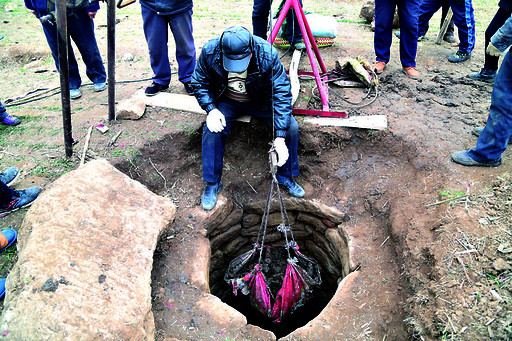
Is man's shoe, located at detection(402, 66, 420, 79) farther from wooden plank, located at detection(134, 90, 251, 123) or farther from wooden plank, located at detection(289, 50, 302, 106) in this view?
wooden plank, located at detection(134, 90, 251, 123)

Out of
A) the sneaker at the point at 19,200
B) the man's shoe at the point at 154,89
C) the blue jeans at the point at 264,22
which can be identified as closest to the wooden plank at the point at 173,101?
the man's shoe at the point at 154,89

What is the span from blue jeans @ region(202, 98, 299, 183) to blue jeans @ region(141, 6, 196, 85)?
1.15m

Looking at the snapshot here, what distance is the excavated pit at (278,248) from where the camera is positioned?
3805 millimetres

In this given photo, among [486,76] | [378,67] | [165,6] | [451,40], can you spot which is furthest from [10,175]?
[451,40]

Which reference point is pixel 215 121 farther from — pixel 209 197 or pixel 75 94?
pixel 75 94

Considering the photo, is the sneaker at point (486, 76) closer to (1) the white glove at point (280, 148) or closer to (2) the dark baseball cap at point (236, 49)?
(1) the white glove at point (280, 148)

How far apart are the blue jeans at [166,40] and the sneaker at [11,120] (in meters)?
1.72

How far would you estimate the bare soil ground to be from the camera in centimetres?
236

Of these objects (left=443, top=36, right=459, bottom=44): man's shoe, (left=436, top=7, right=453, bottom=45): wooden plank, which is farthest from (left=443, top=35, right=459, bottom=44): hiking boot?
(left=436, top=7, right=453, bottom=45): wooden plank

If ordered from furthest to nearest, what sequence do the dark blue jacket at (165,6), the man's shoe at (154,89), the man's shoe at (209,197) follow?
the man's shoe at (154,89), the dark blue jacket at (165,6), the man's shoe at (209,197)

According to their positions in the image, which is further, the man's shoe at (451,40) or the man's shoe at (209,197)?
the man's shoe at (451,40)

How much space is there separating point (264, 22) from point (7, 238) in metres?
4.03

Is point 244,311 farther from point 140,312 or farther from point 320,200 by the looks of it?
point 140,312

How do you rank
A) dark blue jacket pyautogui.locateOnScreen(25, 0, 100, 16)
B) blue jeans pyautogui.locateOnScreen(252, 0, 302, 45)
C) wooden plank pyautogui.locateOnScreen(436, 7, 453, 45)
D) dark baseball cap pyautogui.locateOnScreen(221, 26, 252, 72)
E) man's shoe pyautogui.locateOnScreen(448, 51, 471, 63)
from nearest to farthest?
dark baseball cap pyautogui.locateOnScreen(221, 26, 252, 72) → dark blue jacket pyautogui.locateOnScreen(25, 0, 100, 16) → blue jeans pyautogui.locateOnScreen(252, 0, 302, 45) → man's shoe pyautogui.locateOnScreen(448, 51, 471, 63) → wooden plank pyautogui.locateOnScreen(436, 7, 453, 45)
